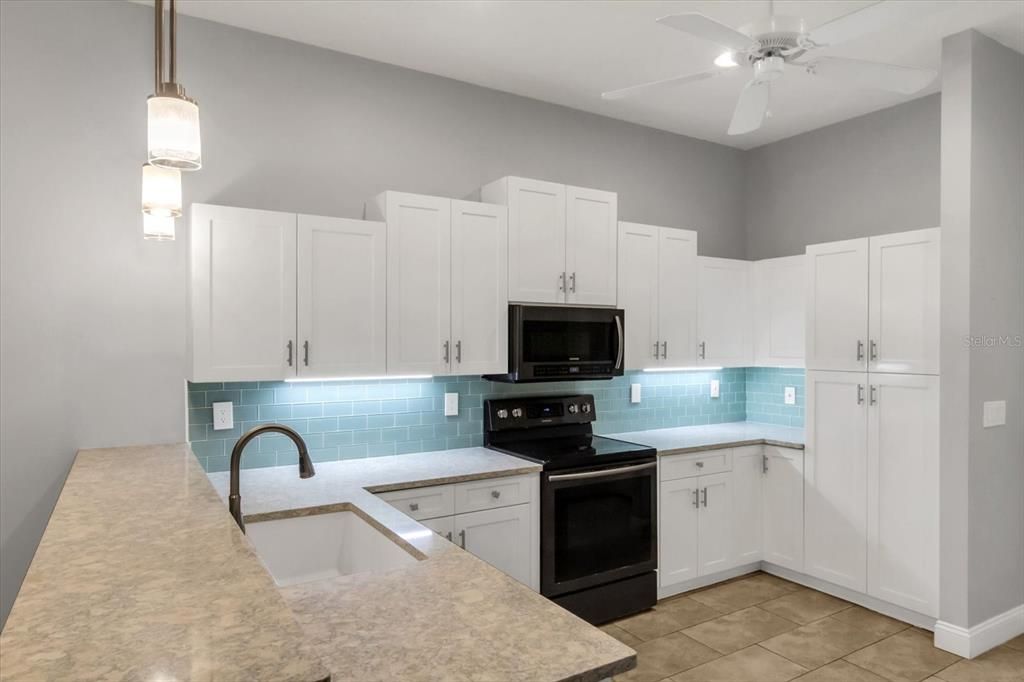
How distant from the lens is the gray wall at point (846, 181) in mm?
3875

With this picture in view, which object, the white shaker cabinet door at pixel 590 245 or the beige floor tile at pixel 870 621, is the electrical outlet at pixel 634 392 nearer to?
the white shaker cabinet door at pixel 590 245

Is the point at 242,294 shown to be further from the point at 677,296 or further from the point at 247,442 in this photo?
the point at 677,296

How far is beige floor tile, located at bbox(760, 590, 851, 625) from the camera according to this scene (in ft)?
11.4

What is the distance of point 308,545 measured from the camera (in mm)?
2420

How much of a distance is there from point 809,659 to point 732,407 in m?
1.99

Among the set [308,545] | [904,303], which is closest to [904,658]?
[904,303]

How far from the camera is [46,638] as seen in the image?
959mm

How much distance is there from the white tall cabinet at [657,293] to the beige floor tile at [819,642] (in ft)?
5.12

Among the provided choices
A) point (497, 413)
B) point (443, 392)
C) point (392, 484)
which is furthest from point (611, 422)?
point (392, 484)

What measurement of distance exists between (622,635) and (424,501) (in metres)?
1.27

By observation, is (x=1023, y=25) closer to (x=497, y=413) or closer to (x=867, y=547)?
(x=867, y=547)

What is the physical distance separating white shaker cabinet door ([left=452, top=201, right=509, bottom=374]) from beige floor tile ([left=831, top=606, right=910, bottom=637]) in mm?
2233

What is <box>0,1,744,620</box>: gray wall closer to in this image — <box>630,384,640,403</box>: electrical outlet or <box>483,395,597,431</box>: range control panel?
<box>483,395,597,431</box>: range control panel

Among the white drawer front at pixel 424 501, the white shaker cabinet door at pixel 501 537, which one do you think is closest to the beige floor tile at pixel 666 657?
the white shaker cabinet door at pixel 501 537
